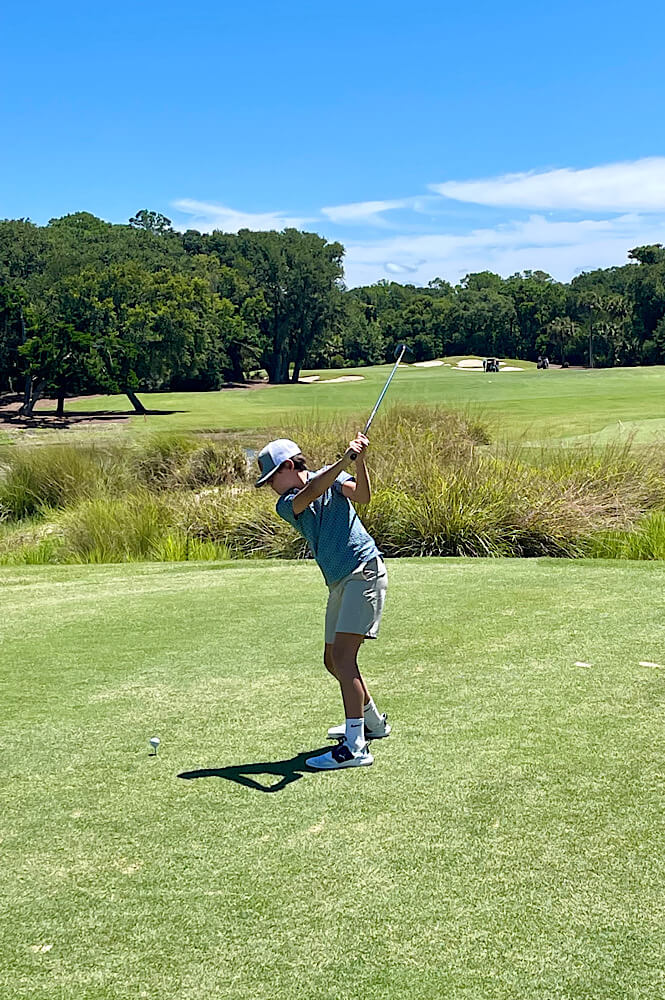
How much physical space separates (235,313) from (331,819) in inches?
2526

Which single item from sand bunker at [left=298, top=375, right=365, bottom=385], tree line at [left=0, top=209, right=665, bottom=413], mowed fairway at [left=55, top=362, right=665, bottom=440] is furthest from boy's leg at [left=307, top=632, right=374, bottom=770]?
sand bunker at [left=298, top=375, right=365, bottom=385]

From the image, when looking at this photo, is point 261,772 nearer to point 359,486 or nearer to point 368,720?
point 368,720

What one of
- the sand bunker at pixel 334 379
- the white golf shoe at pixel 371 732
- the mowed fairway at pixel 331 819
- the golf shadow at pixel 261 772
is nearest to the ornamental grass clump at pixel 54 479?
the mowed fairway at pixel 331 819

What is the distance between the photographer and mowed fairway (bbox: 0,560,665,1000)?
296 centimetres

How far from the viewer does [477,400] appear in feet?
119

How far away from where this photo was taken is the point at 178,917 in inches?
127

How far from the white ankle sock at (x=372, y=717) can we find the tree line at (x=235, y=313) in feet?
143

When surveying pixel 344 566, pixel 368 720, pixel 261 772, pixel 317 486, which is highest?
pixel 317 486

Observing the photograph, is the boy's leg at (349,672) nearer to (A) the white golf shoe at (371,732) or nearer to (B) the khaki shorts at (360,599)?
(B) the khaki shorts at (360,599)

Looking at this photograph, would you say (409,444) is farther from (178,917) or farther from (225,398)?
(225,398)

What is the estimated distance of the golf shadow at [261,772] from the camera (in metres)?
4.25

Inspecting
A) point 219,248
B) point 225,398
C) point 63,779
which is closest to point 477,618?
point 63,779

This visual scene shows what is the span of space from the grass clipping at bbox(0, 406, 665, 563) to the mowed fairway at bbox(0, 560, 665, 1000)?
4.51 m

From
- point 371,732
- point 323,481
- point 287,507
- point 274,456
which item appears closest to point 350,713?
point 371,732
